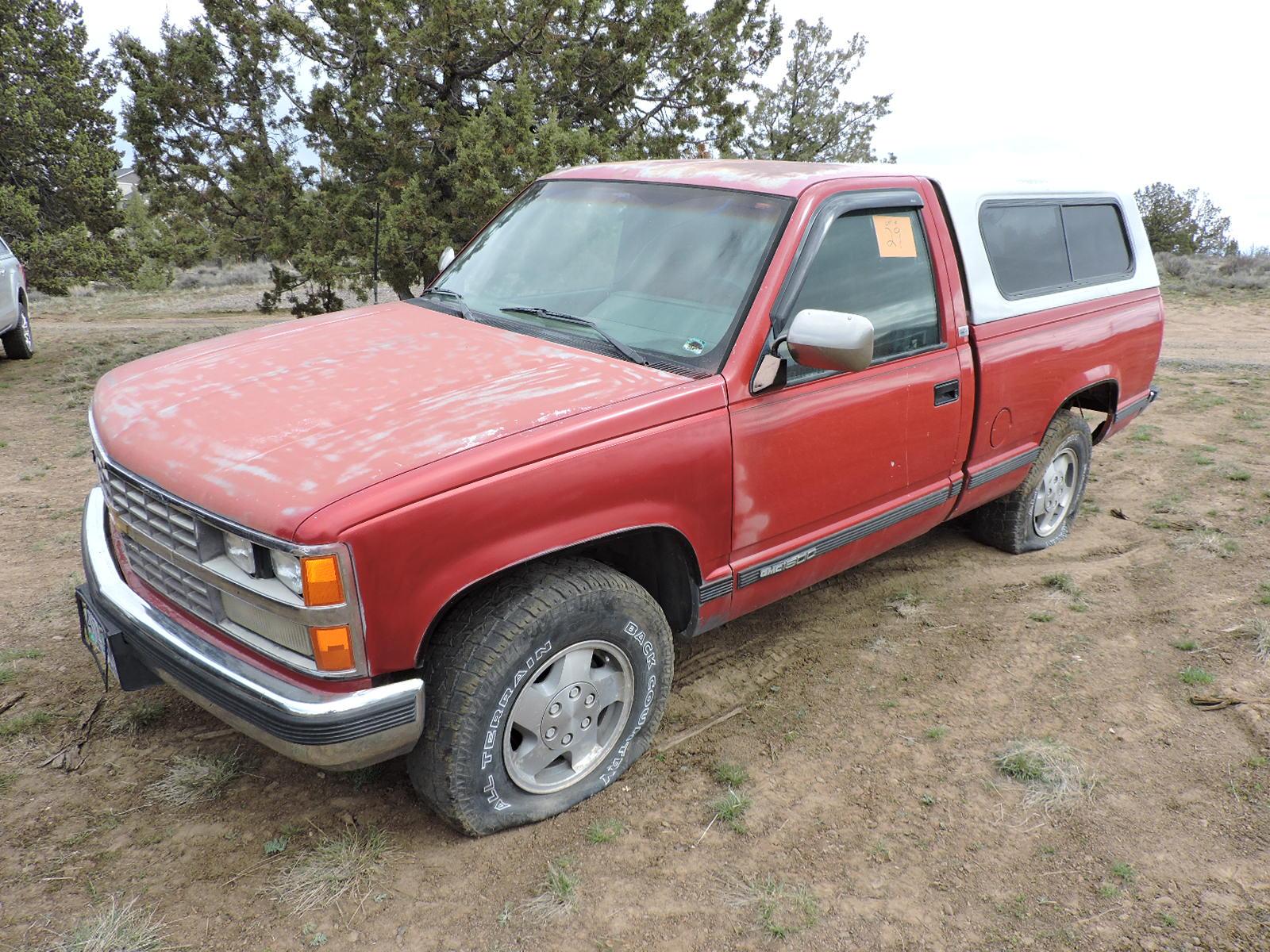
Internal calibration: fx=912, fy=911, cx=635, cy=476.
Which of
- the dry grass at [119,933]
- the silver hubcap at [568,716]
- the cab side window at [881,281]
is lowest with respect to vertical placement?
the dry grass at [119,933]

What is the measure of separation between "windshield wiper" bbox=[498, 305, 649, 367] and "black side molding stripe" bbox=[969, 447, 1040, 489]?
6.06ft

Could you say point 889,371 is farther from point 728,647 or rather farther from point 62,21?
point 62,21

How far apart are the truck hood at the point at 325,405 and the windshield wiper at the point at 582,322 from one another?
0.18 ft

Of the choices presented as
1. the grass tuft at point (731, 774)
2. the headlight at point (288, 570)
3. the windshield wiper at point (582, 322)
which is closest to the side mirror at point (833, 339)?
the windshield wiper at point (582, 322)

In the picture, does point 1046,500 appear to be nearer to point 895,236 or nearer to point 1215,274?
point 895,236

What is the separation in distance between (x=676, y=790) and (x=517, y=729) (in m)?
0.61

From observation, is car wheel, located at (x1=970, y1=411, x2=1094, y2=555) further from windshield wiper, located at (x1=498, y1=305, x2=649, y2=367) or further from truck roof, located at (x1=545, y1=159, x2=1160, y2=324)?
windshield wiper, located at (x1=498, y1=305, x2=649, y2=367)

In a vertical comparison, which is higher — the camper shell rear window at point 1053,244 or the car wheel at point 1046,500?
the camper shell rear window at point 1053,244

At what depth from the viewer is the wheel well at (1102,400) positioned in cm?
482

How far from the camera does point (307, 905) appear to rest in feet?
8.27

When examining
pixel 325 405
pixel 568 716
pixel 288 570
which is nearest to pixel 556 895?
pixel 568 716

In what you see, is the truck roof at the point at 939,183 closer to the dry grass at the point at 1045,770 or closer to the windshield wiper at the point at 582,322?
the windshield wiper at the point at 582,322

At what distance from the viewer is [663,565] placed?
304cm

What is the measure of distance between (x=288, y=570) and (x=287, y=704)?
1.12 ft
